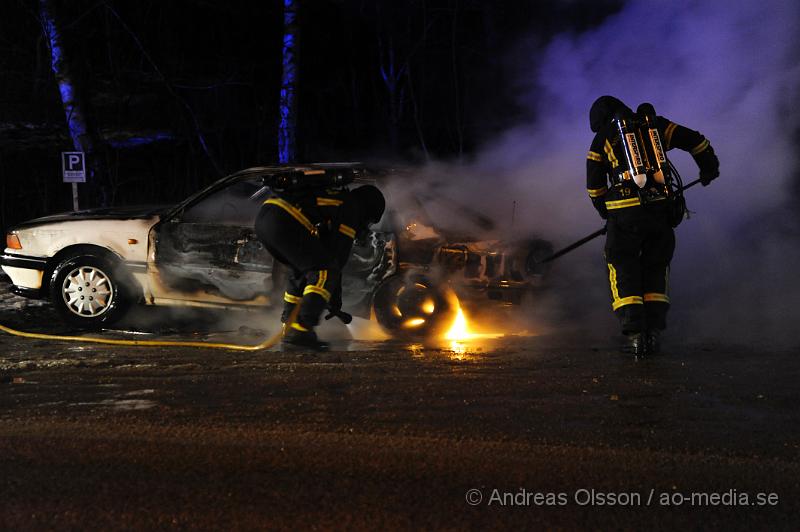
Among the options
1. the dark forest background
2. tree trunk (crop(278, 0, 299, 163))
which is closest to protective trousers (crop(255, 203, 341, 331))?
tree trunk (crop(278, 0, 299, 163))

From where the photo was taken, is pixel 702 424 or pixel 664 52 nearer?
pixel 702 424

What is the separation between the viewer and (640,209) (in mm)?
5043

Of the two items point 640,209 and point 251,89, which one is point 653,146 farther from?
point 251,89

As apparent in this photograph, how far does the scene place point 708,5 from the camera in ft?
27.5

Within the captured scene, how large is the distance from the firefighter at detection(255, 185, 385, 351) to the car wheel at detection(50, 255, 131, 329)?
1.62 m

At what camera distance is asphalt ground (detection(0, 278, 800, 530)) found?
8.63 ft

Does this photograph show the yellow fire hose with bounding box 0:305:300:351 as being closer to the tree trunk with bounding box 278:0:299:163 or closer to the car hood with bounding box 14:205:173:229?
the car hood with bounding box 14:205:173:229

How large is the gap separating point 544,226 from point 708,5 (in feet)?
13.1

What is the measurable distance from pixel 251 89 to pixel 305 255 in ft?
51.7

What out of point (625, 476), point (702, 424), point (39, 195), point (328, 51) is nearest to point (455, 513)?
point (625, 476)

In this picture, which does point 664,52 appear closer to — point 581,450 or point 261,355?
point 261,355

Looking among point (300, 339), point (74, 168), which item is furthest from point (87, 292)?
point (74, 168)

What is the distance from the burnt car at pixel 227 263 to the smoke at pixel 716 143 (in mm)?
1416

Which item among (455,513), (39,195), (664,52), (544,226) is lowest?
(455,513)
